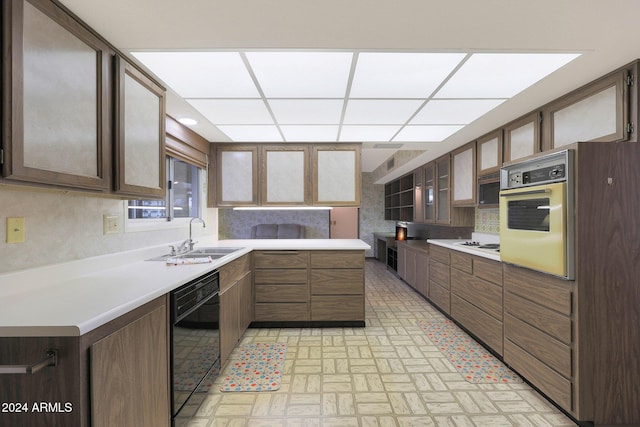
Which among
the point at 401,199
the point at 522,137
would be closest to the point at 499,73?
the point at 522,137

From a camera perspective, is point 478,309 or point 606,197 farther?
point 478,309

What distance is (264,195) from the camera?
3.68 metres

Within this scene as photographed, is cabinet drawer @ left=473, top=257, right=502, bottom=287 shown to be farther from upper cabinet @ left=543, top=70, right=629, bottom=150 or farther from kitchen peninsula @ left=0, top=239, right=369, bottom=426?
kitchen peninsula @ left=0, top=239, right=369, bottom=426

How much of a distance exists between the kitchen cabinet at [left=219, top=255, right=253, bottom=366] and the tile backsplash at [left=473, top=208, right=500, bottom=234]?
2.98 meters

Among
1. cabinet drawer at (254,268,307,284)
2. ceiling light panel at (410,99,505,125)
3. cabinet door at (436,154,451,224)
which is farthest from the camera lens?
cabinet door at (436,154,451,224)

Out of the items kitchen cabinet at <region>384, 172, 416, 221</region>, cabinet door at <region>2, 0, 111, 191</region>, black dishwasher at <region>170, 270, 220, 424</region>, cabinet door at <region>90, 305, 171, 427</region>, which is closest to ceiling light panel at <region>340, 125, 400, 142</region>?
black dishwasher at <region>170, 270, 220, 424</region>

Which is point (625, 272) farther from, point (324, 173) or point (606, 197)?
point (324, 173)

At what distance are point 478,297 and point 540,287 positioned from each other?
2.83 feet

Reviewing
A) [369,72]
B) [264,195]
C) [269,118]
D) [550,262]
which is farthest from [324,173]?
[550,262]

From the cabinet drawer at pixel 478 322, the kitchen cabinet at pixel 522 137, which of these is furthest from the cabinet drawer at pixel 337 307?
the kitchen cabinet at pixel 522 137

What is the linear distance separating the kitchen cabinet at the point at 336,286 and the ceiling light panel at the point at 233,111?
4.95 feet

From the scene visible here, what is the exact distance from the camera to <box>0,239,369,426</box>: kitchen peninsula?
943mm

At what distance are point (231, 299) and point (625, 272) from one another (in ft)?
8.79

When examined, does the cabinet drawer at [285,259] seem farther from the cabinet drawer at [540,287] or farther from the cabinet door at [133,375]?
the cabinet drawer at [540,287]
